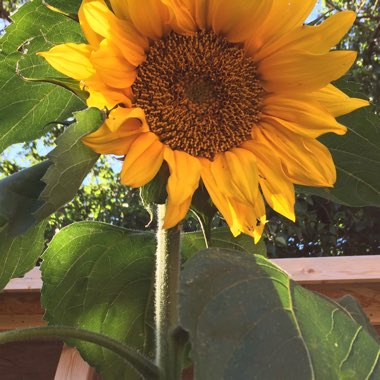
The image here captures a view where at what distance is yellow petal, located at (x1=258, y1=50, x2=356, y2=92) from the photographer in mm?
550

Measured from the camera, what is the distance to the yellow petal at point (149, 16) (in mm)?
525

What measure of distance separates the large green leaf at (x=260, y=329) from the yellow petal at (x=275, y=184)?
11cm

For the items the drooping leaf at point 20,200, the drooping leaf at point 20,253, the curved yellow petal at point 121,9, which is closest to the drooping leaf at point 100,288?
the drooping leaf at point 20,253

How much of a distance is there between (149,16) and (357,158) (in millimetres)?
217

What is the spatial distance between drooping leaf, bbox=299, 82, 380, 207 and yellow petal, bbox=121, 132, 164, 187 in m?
0.16

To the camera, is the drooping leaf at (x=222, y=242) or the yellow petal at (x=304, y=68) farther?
the drooping leaf at (x=222, y=242)

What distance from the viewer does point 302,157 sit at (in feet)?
1.84

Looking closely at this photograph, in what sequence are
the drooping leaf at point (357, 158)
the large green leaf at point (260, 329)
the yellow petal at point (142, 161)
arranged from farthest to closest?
the drooping leaf at point (357, 158)
the yellow petal at point (142, 161)
the large green leaf at point (260, 329)

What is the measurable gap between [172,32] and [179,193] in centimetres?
15

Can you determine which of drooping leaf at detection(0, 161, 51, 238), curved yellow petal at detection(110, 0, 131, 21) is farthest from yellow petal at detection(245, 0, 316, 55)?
drooping leaf at detection(0, 161, 51, 238)

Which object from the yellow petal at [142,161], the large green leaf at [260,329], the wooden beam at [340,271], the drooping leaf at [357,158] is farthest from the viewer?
the wooden beam at [340,271]

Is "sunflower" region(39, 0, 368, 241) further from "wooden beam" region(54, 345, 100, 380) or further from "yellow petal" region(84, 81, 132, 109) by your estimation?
"wooden beam" region(54, 345, 100, 380)

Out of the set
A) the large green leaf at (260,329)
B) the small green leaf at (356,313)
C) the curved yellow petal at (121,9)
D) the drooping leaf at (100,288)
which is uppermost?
the curved yellow petal at (121,9)

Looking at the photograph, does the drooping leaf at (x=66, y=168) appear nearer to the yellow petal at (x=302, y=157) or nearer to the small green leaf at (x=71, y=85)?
the small green leaf at (x=71, y=85)
